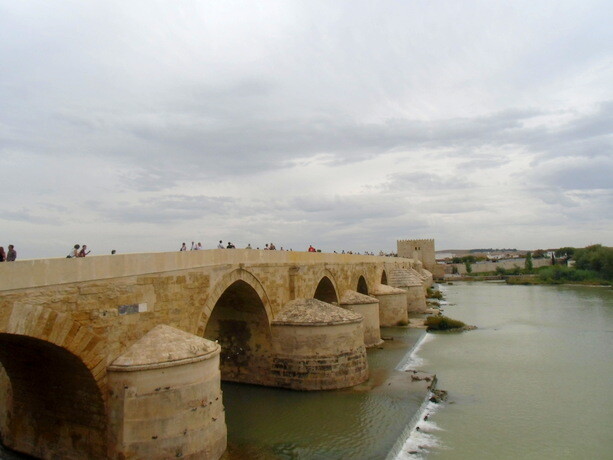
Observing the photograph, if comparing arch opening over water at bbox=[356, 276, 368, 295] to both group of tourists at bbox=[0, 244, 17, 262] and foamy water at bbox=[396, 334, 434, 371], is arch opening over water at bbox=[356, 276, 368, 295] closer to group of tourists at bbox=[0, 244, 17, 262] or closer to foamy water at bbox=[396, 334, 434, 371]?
foamy water at bbox=[396, 334, 434, 371]

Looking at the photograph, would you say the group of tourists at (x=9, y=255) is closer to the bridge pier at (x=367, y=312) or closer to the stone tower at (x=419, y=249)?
the bridge pier at (x=367, y=312)

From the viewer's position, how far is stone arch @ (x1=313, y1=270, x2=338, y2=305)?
15.5 meters

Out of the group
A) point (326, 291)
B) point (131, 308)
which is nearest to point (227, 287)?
point (131, 308)

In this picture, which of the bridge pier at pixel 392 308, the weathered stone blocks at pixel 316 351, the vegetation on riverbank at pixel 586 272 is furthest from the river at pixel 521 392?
the vegetation on riverbank at pixel 586 272

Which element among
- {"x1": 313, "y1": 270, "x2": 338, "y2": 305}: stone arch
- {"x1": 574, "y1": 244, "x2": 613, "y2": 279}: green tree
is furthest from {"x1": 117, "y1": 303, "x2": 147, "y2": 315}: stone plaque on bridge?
{"x1": 574, "y1": 244, "x2": 613, "y2": 279}: green tree

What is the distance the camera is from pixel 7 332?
4.97m

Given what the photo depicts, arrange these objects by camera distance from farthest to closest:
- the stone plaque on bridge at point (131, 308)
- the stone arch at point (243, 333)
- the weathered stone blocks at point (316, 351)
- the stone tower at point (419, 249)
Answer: the stone tower at point (419, 249) → the stone arch at point (243, 333) → the weathered stone blocks at point (316, 351) → the stone plaque on bridge at point (131, 308)

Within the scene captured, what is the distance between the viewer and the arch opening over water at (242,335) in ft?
35.9

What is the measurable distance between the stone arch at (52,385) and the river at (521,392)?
440 cm

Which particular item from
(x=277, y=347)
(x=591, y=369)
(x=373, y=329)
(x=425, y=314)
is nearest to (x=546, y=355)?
(x=591, y=369)

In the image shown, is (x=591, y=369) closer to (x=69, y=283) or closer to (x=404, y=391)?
(x=404, y=391)

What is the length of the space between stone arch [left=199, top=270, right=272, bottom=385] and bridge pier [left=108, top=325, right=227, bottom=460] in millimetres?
4057

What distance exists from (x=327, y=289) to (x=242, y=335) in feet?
17.3

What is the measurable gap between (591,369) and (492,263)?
5903 centimetres
